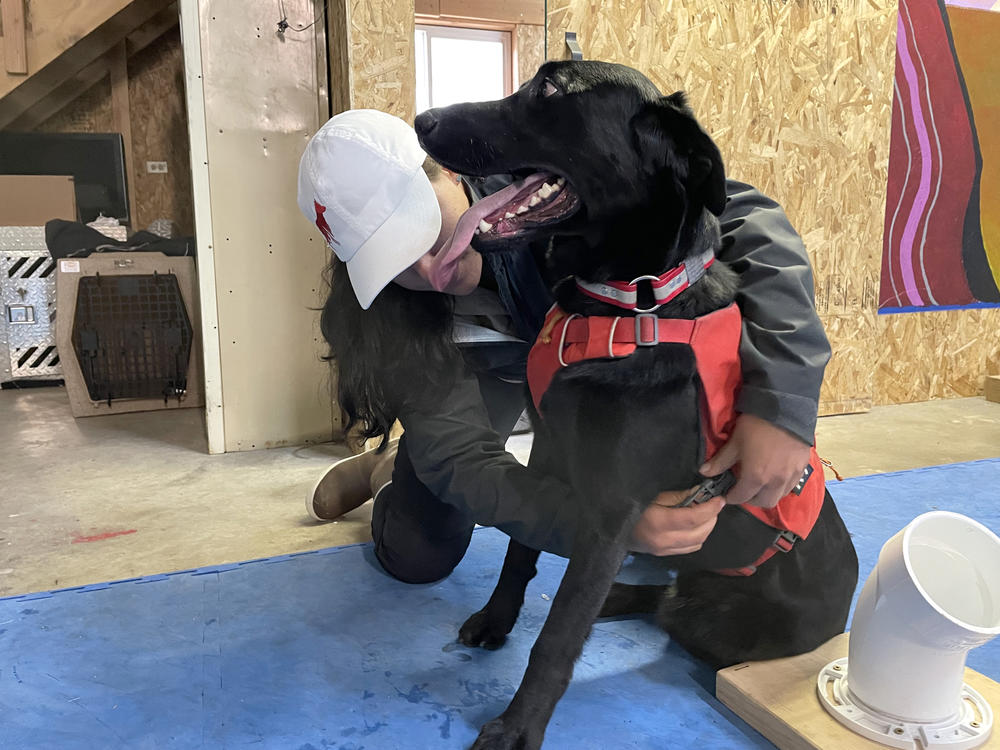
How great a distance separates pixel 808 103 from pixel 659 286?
2251 mm

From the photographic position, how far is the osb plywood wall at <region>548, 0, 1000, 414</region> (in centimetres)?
247

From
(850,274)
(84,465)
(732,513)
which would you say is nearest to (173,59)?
(84,465)

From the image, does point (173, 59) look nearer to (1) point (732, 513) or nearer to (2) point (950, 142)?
(2) point (950, 142)

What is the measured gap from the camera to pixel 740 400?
883 mm

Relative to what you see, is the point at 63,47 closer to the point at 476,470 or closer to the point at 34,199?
the point at 34,199

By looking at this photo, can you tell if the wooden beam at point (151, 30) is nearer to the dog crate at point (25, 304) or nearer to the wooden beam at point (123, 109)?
the wooden beam at point (123, 109)

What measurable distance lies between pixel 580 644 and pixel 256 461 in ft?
5.45

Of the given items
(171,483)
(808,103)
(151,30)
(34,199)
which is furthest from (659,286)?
(151,30)

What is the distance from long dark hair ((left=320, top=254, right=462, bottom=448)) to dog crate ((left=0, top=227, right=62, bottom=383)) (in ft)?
9.97

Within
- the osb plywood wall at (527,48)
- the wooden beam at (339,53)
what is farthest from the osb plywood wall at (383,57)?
the osb plywood wall at (527,48)

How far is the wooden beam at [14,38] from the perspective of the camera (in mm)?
2812

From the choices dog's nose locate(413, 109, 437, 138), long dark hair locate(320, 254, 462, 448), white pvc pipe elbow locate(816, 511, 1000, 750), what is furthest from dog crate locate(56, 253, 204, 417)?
white pvc pipe elbow locate(816, 511, 1000, 750)

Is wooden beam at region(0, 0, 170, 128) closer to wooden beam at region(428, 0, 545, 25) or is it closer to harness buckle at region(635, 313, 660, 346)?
wooden beam at region(428, 0, 545, 25)

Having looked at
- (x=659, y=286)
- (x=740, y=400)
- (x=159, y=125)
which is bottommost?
(x=740, y=400)
